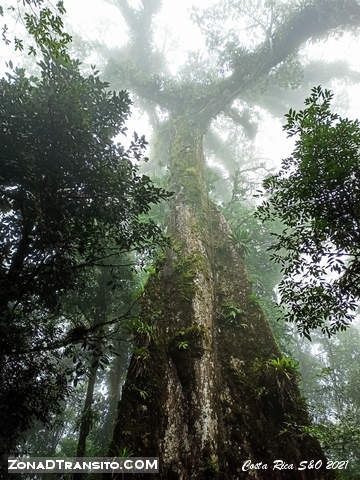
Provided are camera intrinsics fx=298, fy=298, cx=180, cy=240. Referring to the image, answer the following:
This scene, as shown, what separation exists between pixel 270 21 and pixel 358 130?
15710 millimetres

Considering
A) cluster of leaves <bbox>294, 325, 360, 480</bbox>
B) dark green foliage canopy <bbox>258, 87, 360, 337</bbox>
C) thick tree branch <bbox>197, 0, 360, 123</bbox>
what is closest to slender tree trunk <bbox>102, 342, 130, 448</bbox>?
cluster of leaves <bbox>294, 325, 360, 480</bbox>

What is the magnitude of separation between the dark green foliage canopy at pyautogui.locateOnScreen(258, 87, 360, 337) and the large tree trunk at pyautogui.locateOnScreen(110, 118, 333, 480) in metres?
2.39

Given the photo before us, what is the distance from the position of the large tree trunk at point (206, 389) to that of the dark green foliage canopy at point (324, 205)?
2391 mm

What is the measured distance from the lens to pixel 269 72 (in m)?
17.1

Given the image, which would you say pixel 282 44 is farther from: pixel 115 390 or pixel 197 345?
pixel 115 390

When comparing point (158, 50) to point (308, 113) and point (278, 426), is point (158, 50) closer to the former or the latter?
point (308, 113)

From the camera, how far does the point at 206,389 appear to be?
5555 mm

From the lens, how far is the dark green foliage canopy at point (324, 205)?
3693mm

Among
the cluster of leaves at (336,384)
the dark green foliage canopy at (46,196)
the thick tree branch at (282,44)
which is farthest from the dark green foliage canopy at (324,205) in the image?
the thick tree branch at (282,44)

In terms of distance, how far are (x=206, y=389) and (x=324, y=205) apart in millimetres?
3902

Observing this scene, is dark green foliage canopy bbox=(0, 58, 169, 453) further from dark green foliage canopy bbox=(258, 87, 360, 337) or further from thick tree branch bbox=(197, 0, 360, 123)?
thick tree branch bbox=(197, 0, 360, 123)

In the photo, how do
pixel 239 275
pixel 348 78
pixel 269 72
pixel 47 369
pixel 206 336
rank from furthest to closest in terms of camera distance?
pixel 348 78 < pixel 269 72 < pixel 239 275 < pixel 206 336 < pixel 47 369

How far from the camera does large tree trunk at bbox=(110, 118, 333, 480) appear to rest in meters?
4.83

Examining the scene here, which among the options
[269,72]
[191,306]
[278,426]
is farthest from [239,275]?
[269,72]
